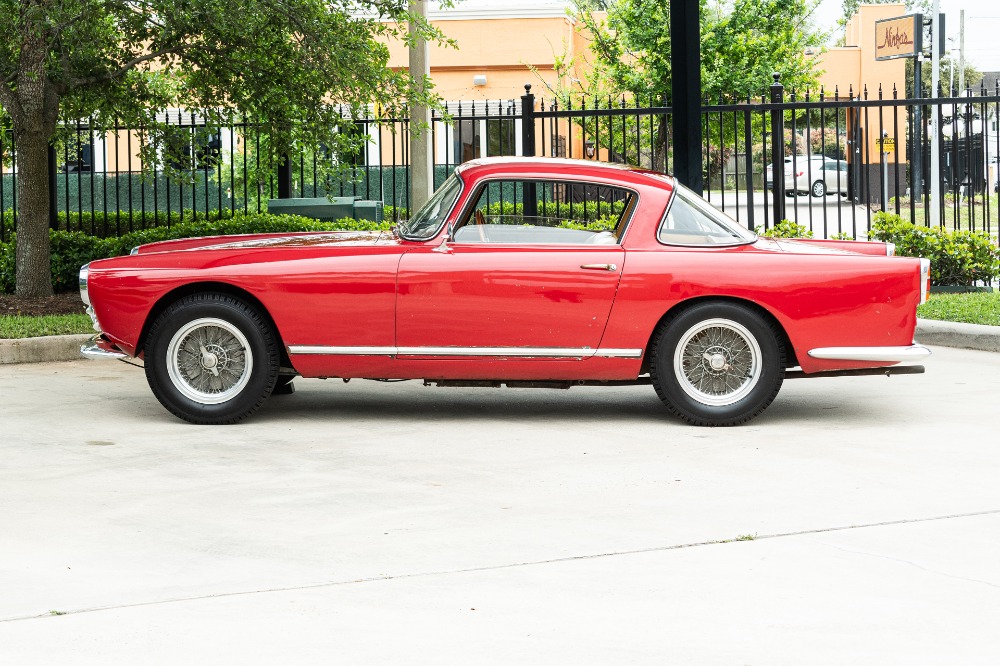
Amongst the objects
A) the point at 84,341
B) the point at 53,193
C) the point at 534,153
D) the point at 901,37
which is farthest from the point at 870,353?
the point at 901,37

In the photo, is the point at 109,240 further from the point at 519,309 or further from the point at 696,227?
the point at 696,227

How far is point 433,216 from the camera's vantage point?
25.2ft

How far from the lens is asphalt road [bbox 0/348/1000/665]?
4023 millimetres

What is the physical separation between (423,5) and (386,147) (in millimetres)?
15482

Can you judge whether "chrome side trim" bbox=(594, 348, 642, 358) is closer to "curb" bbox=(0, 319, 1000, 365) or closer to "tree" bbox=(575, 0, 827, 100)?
"curb" bbox=(0, 319, 1000, 365)

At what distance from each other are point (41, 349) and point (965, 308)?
7.71m

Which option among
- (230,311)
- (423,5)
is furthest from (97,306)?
(423,5)

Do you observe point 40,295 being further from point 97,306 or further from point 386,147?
point 386,147

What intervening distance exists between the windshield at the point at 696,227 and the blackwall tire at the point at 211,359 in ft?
7.70

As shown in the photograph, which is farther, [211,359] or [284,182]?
[284,182]

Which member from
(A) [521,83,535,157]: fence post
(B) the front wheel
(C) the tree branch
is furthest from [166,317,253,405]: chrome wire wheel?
(A) [521,83,535,157]: fence post

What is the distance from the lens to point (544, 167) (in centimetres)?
778

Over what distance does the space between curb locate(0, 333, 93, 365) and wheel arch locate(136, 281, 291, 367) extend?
2738 millimetres

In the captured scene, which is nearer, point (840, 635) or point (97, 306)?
point (840, 635)
